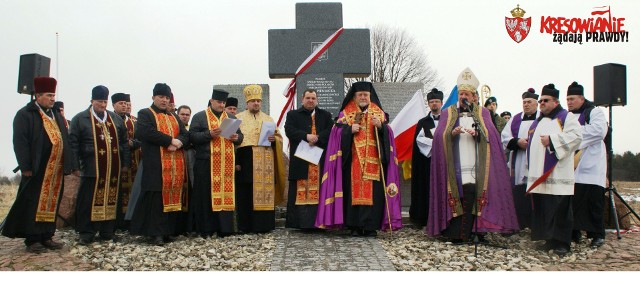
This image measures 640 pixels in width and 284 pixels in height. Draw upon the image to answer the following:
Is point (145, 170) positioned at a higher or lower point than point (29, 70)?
lower

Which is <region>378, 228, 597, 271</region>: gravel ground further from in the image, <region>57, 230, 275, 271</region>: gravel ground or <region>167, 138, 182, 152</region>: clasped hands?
<region>167, 138, 182, 152</region>: clasped hands

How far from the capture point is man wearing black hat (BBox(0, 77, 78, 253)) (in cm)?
651

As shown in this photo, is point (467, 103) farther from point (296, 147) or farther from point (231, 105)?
point (231, 105)

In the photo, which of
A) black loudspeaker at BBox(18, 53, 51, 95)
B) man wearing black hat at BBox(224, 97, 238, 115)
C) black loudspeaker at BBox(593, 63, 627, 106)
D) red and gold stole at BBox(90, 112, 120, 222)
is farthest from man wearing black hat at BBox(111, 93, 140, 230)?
black loudspeaker at BBox(593, 63, 627, 106)

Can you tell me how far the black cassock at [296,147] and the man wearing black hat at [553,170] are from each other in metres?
2.52

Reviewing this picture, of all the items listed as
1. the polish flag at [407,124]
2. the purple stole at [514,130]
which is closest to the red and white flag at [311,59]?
the polish flag at [407,124]

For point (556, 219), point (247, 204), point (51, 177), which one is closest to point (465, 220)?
point (556, 219)

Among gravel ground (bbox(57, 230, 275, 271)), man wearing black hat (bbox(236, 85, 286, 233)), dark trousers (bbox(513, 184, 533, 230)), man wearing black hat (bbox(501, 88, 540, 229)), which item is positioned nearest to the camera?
gravel ground (bbox(57, 230, 275, 271))

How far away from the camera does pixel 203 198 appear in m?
7.68

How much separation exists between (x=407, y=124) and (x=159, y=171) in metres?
3.63

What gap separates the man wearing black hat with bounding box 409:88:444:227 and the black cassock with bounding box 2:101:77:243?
14.5 feet

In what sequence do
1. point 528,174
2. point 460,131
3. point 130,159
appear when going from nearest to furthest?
point 528,174, point 460,131, point 130,159

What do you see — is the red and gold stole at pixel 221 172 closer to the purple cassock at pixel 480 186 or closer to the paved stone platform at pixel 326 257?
the paved stone platform at pixel 326 257

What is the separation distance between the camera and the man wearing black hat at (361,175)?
7.53m
